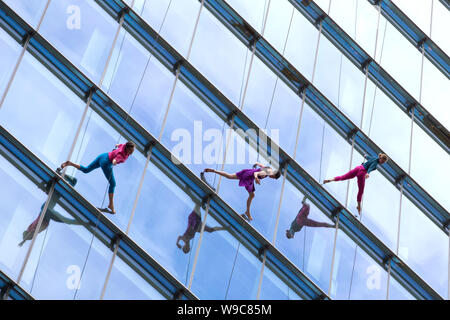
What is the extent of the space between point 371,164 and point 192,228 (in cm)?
479

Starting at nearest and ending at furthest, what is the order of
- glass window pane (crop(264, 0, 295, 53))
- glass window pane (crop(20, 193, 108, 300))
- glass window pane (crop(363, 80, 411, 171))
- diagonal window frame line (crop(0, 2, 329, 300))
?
1. glass window pane (crop(20, 193, 108, 300))
2. diagonal window frame line (crop(0, 2, 329, 300))
3. glass window pane (crop(264, 0, 295, 53))
4. glass window pane (crop(363, 80, 411, 171))

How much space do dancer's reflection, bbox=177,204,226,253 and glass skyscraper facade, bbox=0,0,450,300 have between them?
0.05 m

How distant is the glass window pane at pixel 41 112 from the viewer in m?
19.7

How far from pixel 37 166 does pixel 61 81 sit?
6.97ft

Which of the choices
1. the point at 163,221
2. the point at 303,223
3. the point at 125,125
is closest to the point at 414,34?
the point at 303,223

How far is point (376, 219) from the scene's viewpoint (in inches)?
969

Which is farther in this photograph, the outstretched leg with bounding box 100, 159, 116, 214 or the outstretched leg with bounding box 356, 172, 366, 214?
the outstretched leg with bounding box 356, 172, 366, 214

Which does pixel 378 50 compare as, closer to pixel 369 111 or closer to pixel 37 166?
pixel 369 111

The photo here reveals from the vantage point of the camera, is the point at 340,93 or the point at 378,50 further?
the point at 378,50

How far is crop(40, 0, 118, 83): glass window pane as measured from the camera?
21203mm

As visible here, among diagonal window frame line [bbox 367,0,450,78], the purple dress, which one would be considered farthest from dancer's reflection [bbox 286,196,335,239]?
diagonal window frame line [bbox 367,0,450,78]

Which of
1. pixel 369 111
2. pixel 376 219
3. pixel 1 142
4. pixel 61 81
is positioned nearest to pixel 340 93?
pixel 369 111

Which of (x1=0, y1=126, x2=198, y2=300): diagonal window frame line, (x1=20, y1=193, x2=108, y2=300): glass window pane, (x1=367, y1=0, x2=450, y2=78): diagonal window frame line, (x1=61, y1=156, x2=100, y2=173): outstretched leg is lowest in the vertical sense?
(x1=20, y1=193, x2=108, y2=300): glass window pane

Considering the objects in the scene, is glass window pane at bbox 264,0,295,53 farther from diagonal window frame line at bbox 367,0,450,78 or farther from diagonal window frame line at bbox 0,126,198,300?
diagonal window frame line at bbox 0,126,198,300
